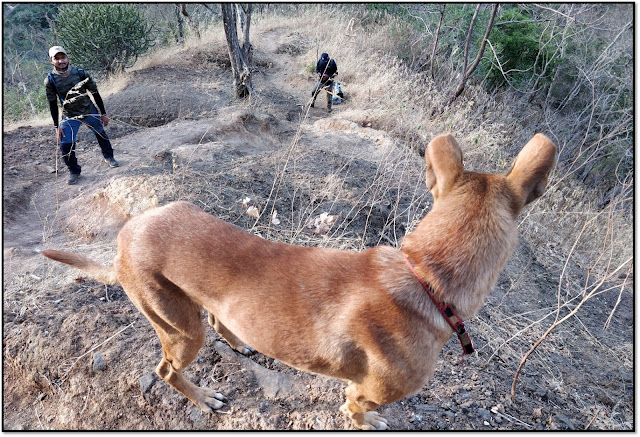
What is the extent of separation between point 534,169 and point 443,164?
0.43 metres

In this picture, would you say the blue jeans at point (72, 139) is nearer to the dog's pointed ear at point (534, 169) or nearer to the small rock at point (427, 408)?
the small rock at point (427, 408)

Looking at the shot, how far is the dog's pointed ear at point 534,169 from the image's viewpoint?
6.13 ft

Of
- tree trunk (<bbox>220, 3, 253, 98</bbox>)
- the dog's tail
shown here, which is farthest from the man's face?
the dog's tail

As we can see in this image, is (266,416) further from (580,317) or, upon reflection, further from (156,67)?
(156,67)

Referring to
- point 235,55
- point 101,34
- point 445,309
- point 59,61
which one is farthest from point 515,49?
point 101,34

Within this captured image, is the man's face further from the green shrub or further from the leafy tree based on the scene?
the green shrub

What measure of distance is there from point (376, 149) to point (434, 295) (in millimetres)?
5628

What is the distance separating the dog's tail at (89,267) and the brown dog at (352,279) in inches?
0.7

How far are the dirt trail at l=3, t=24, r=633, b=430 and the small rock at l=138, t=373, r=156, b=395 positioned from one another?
1 cm

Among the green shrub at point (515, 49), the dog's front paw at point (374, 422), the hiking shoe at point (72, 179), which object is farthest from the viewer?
the green shrub at point (515, 49)

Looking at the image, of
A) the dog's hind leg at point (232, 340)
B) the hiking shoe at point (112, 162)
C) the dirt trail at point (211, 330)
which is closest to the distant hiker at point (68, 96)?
the hiking shoe at point (112, 162)

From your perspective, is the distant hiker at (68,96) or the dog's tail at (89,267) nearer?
the dog's tail at (89,267)

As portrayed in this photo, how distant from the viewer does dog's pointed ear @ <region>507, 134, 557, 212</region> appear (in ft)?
6.13

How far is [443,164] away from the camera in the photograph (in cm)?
195
